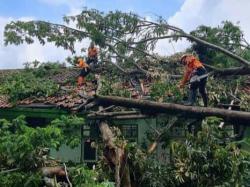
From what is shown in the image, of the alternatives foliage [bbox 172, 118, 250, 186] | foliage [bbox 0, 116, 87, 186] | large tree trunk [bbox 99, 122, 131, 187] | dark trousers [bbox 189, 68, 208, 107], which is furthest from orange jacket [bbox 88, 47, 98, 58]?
foliage [bbox 172, 118, 250, 186]

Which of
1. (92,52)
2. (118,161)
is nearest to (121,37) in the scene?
(92,52)

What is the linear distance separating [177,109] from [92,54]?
398 cm

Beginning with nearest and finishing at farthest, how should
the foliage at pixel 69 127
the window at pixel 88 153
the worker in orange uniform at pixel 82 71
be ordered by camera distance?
the foliage at pixel 69 127, the worker in orange uniform at pixel 82 71, the window at pixel 88 153

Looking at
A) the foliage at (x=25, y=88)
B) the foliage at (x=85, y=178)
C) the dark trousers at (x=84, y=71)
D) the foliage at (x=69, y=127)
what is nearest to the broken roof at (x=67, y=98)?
the foliage at (x=25, y=88)

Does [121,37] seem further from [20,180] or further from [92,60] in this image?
[20,180]

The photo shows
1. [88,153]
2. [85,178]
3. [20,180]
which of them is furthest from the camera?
[88,153]

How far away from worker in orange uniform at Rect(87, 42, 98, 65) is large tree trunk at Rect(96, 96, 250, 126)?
8.55 feet

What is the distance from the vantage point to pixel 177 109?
9648mm

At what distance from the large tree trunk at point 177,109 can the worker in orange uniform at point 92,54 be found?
2.61 metres

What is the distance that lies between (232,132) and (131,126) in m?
3.10

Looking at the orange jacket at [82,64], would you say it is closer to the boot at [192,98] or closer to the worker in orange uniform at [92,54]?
the worker in orange uniform at [92,54]

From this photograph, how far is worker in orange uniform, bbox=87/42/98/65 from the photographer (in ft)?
42.1

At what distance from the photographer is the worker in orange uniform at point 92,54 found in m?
12.8

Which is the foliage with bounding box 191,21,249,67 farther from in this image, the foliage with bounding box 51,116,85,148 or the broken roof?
the foliage with bounding box 51,116,85,148
